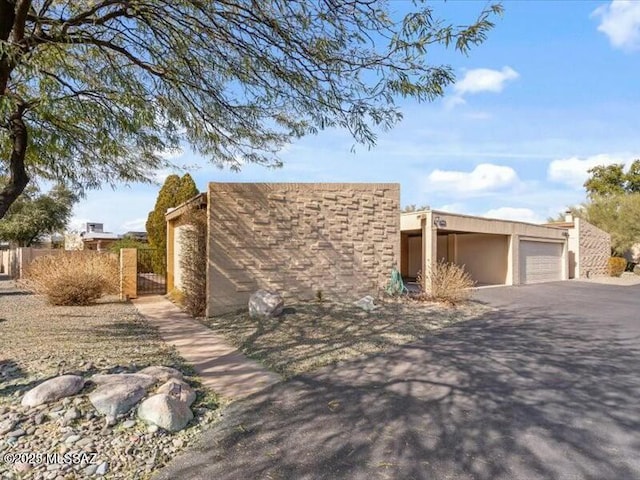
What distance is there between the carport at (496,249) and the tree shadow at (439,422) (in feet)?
34.8

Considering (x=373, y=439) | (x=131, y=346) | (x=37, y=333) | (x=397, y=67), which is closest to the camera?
(x=373, y=439)

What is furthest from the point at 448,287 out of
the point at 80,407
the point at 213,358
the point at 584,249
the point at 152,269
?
the point at 584,249

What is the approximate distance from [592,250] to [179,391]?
94.9ft

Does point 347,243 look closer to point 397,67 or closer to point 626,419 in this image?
point 397,67

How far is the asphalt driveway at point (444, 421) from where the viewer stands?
3.50 meters

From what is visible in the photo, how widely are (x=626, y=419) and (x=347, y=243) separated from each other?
8.33 m

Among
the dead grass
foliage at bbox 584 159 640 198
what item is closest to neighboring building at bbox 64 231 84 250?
the dead grass

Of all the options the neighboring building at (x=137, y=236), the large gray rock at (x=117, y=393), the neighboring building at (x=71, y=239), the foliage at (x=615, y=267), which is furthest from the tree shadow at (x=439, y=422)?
the neighboring building at (x=71, y=239)

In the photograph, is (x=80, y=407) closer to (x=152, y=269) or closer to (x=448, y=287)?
(x=448, y=287)

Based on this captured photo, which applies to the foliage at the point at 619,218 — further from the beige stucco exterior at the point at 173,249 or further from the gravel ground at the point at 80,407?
the gravel ground at the point at 80,407

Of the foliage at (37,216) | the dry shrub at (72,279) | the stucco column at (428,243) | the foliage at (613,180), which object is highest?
the foliage at (613,180)

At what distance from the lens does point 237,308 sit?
10.6 m

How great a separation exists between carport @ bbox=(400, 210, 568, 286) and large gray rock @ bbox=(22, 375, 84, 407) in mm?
13627

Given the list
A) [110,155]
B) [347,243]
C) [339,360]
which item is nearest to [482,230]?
[347,243]
